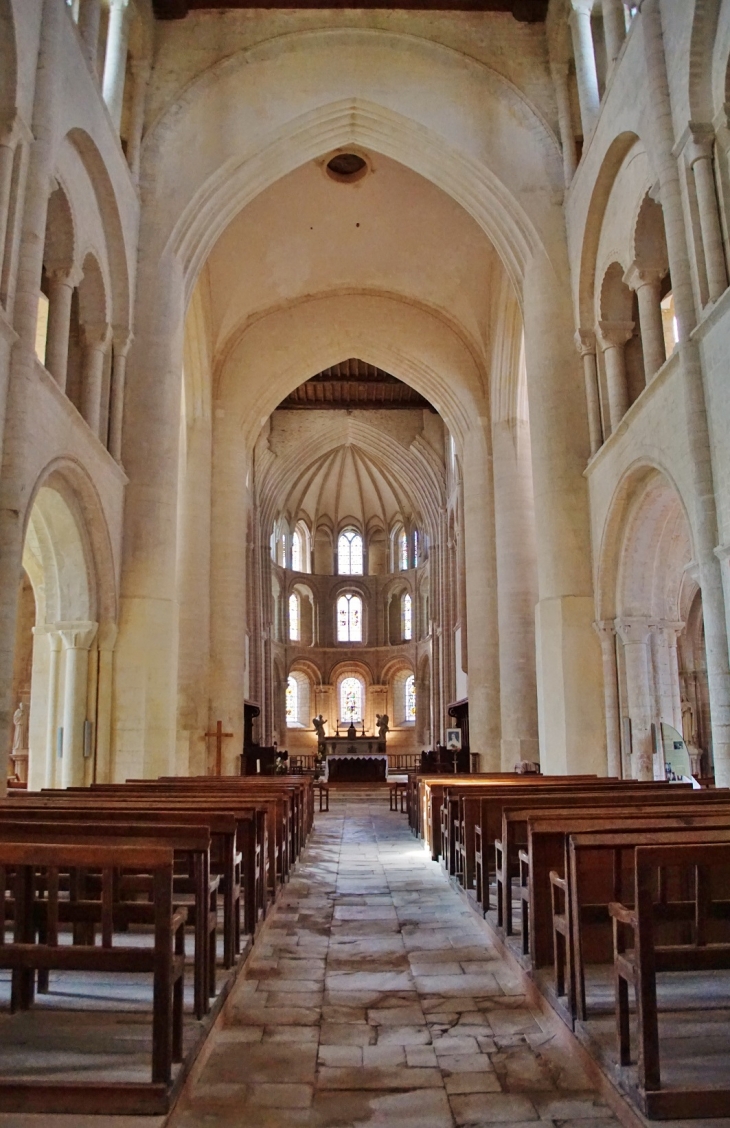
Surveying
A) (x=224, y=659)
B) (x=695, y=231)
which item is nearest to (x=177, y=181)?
(x=695, y=231)

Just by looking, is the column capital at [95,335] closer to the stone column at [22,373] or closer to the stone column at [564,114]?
the stone column at [22,373]

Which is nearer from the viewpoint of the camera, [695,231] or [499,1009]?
[499,1009]

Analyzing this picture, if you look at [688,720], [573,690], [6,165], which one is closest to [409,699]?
[688,720]

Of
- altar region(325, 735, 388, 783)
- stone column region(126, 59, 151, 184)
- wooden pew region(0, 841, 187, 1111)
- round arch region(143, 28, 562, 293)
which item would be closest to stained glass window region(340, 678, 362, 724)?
altar region(325, 735, 388, 783)

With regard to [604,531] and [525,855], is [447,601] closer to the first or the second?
[604,531]

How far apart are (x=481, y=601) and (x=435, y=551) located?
936 centimetres

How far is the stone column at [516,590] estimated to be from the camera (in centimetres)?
1777

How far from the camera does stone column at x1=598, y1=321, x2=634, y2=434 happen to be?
12.7 m

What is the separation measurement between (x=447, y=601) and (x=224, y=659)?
9790 mm

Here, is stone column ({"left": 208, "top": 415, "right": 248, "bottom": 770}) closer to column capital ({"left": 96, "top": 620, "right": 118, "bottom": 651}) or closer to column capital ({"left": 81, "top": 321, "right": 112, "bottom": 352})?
column capital ({"left": 96, "top": 620, "right": 118, "bottom": 651})

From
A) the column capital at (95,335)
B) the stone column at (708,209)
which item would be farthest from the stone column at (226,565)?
the stone column at (708,209)

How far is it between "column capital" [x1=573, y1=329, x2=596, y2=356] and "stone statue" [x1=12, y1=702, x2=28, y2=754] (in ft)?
53.3

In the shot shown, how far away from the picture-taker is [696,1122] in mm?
3035

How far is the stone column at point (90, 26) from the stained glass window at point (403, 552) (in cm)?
2802
